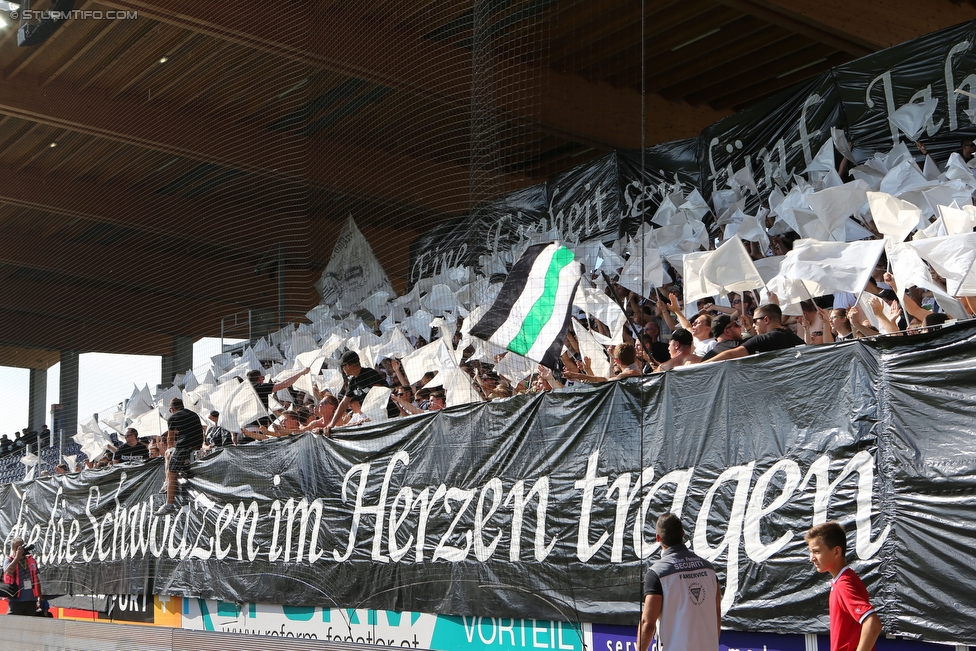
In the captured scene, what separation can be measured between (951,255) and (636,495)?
2.65m

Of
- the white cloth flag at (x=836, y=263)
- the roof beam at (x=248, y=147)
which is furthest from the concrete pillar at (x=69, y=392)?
the white cloth flag at (x=836, y=263)

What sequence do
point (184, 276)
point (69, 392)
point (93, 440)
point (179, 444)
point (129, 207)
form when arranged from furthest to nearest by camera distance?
point (69, 392) → point (129, 207) → point (184, 276) → point (93, 440) → point (179, 444)

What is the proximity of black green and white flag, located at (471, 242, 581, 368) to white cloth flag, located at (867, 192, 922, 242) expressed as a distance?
8.52 feet

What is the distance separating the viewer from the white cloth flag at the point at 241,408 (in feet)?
39.5

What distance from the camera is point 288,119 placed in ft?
49.9

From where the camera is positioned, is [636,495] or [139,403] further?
[139,403]

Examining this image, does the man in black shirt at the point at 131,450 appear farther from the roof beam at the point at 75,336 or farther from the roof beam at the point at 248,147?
the roof beam at the point at 248,147

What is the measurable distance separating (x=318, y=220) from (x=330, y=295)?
1.34 metres

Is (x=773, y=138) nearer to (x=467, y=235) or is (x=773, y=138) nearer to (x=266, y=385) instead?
(x=467, y=235)

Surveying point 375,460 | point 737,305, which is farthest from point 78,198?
point 737,305

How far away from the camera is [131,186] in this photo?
19.3 meters

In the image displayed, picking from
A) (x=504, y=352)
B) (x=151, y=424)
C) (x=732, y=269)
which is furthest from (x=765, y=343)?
(x=151, y=424)

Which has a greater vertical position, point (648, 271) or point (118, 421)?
point (648, 271)

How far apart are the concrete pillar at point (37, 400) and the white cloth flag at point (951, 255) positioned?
60.1ft
